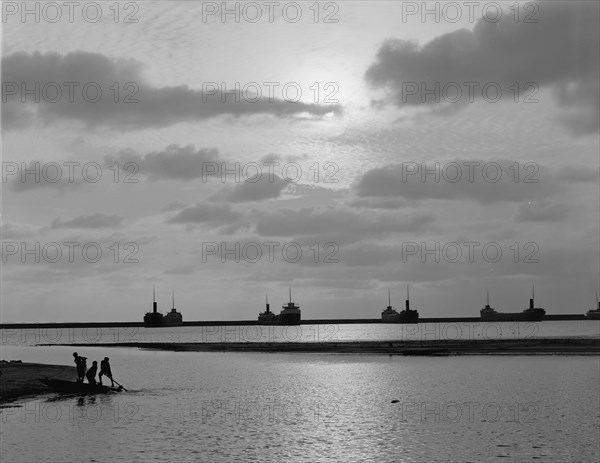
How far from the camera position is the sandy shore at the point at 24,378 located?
55.3 metres

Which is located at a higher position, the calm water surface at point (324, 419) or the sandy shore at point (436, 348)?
the calm water surface at point (324, 419)

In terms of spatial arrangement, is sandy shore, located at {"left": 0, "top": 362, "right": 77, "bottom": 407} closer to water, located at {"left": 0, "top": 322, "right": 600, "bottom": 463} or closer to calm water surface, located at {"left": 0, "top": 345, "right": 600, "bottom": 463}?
calm water surface, located at {"left": 0, "top": 345, "right": 600, "bottom": 463}

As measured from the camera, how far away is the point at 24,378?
6669cm

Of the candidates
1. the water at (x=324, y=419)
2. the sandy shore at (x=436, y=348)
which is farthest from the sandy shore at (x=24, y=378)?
the sandy shore at (x=436, y=348)

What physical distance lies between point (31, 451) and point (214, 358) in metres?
79.7

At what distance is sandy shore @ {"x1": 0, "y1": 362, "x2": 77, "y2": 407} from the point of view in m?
55.3

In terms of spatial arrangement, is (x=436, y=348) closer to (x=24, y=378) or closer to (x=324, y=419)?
(x=24, y=378)

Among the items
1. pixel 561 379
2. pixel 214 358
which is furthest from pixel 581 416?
pixel 214 358

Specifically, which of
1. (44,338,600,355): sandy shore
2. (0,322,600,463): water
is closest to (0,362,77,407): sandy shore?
(0,322,600,463): water

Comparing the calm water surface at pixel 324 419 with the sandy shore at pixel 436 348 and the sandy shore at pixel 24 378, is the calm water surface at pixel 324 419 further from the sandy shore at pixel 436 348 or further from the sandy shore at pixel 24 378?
the sandy shore at pixel 436 348

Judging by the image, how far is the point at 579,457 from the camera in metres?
35.1

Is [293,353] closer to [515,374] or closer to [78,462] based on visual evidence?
[515,374]

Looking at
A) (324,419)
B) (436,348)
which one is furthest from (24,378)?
(436,348)

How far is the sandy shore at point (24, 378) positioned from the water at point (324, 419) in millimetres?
3349
